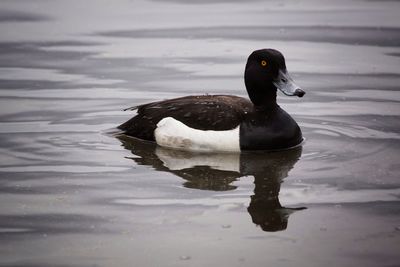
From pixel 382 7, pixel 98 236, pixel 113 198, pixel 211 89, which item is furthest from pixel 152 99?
pixel 382 7

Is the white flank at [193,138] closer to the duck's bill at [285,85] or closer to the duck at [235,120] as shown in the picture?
the duck at [235,120]

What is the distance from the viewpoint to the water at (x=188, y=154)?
7.18 m

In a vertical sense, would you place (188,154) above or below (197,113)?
below

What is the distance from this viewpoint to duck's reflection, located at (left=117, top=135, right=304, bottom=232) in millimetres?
8062

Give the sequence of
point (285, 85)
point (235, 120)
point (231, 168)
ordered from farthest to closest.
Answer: point (285, 85)
point (235, 120)
point (231, 168)


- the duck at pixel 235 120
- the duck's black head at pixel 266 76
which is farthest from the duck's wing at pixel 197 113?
the duck's black head at pixel 266 76

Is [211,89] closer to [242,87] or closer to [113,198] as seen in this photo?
[242,87]

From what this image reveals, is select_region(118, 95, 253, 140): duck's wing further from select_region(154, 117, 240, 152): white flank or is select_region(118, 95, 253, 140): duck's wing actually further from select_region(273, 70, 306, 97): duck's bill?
select_region(273, 70, 306, 97): duck's bill

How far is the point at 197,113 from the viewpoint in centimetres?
982

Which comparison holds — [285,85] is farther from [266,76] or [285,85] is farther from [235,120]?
[235,120]

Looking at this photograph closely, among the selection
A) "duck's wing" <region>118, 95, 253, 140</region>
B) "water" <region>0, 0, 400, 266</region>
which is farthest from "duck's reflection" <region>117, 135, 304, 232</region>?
"duck's wing" <region>118, 95, 253, 140</region>

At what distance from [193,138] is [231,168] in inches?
28.7

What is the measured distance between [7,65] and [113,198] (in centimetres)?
610

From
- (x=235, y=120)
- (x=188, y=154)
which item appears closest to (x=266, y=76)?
(x=235, y=120)
